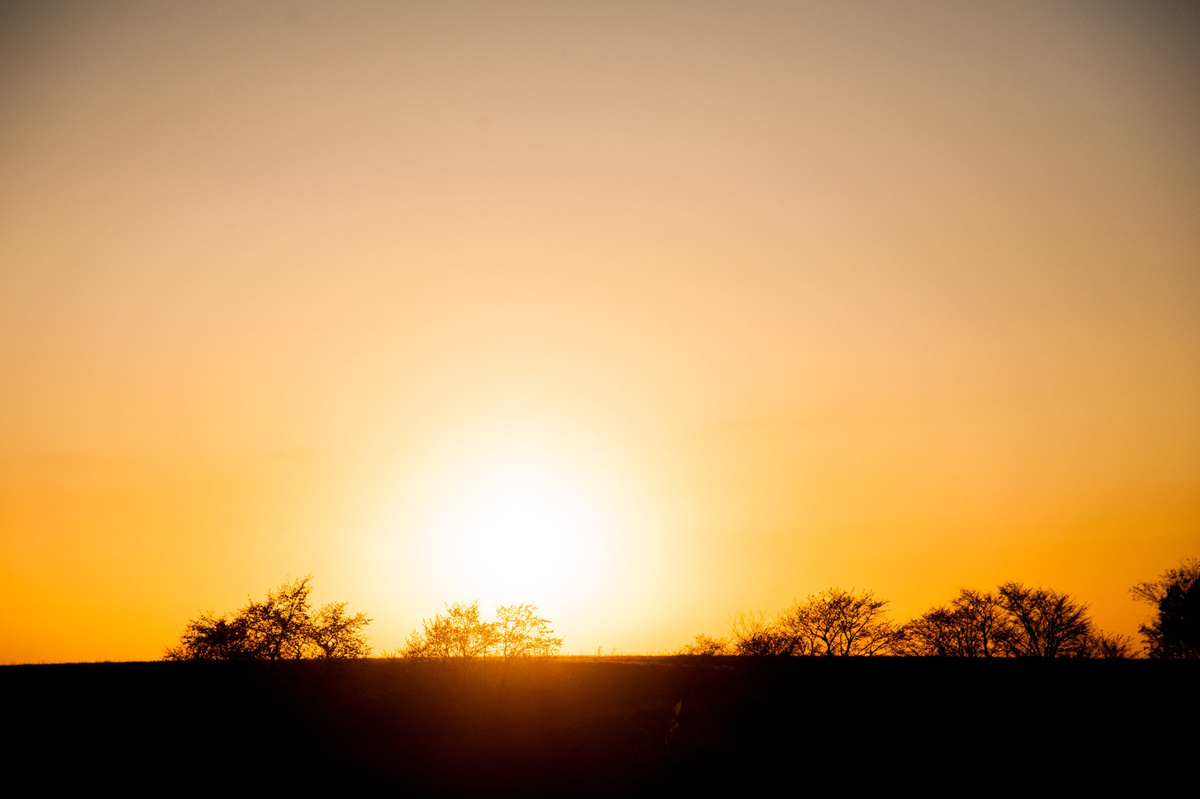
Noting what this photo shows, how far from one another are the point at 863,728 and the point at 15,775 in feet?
146

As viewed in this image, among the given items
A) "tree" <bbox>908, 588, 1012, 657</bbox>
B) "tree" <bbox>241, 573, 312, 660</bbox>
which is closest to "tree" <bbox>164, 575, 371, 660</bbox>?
"tree" <bbox>241, 573, 312, 660</bbox>

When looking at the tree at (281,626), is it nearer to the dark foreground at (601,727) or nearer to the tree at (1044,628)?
the dark foreground at (601,727)

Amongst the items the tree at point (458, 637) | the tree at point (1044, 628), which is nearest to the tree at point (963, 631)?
the tree at point (1044, 628)

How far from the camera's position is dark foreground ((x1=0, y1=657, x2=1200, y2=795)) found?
116ft

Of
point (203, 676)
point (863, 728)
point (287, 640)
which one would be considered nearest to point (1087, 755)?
point (863, 728)

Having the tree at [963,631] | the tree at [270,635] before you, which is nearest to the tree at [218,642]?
the tree at [270,635]

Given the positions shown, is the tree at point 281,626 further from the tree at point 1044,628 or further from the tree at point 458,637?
the tree at point 1044,628

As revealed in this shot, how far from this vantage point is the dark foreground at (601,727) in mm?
35500

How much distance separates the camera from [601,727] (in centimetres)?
4394

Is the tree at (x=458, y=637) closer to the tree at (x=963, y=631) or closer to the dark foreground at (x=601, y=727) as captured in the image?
the dark foreground at (x=601, y=727)

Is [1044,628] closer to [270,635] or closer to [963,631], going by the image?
[963,631]

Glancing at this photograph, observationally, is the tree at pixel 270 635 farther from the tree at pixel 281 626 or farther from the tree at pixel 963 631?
the tree at pixel 963 631

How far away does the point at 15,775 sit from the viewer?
3678 cm

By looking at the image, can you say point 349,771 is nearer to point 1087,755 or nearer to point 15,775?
point 15,775
